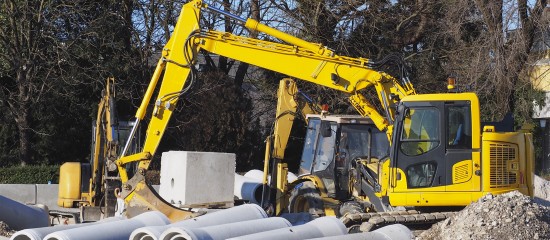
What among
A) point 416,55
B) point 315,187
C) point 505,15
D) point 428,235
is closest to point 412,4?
point 416,55

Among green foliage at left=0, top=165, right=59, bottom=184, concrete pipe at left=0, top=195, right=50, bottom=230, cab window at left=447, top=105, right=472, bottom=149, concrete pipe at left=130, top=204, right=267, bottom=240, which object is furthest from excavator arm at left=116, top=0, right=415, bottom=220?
green foliage at left=0, top=165, right=59, bottom=184

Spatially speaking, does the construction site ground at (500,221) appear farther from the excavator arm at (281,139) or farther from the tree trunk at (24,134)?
the tree trunk at (24,134)

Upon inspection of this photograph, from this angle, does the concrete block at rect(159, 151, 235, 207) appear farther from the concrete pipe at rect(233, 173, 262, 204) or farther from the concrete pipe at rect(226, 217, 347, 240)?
the concrete pipe at rect(226, 217, 347, 240)

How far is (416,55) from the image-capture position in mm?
28141

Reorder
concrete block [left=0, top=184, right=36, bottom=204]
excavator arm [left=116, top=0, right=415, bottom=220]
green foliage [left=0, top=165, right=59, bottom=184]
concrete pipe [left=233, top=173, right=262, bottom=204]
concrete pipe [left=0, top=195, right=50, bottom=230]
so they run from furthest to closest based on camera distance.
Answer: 1. green foliage [left=0, top=165, right=59, bottom=184]
2. concrete block [left=0, top=184, right=36, bottom=204]
3. concrete pipe [left=233, top=173, right=262, bottom=204]
4. excavator arm [left=116, top=0, right=415, bottom=220]
5. concrete pipe [left=0, top=195, right=50, bottom=230]

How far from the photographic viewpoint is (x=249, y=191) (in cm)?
1750

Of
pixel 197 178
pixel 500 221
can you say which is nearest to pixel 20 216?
pixel 197 178

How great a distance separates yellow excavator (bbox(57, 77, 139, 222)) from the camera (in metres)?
15.1

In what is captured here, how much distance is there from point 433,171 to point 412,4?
16776mm

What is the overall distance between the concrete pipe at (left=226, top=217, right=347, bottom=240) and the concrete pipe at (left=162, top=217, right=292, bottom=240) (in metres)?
0.36

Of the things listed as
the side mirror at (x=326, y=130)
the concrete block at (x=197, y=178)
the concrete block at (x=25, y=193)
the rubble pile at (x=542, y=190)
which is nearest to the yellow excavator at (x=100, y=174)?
the concrete block at (x=197, y=178)

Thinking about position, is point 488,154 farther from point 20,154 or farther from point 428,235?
point 20,154

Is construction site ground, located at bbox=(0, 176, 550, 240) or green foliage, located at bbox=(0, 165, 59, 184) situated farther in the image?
green foliage, located at bbox=(0, 165, 59, 184)

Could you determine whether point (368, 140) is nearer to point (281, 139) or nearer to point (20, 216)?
point (281, 139)
